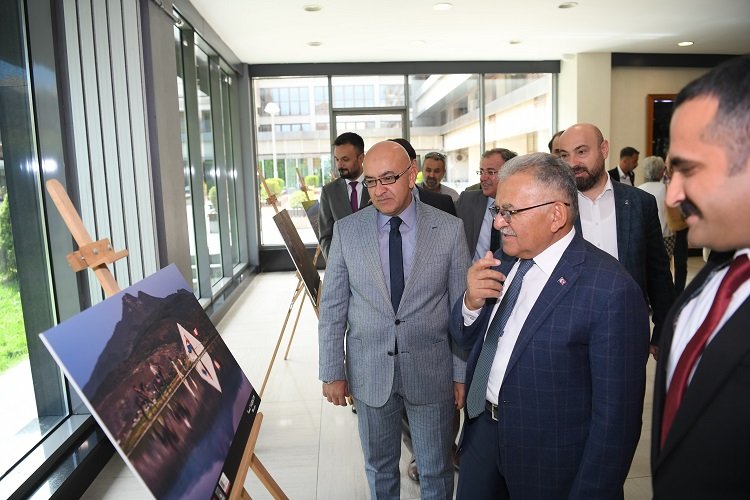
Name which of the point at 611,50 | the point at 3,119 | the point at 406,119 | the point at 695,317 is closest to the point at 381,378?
the point at 695,317

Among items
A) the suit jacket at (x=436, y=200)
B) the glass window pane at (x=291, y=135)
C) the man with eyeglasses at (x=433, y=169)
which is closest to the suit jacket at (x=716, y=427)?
the suit jacket at (x=436, y=200)

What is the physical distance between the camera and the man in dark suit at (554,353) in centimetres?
135

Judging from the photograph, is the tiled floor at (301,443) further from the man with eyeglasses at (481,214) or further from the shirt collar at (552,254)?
the shirt collar at (552,254)

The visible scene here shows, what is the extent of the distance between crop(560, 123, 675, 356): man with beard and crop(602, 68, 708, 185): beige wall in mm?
7593

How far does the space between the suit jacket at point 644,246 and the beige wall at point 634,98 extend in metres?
7.59

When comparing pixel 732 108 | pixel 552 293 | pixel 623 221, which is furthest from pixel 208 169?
pixel 732 108

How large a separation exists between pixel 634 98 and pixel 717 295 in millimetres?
9646

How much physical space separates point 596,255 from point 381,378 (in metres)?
0.94

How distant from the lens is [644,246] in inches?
90.9

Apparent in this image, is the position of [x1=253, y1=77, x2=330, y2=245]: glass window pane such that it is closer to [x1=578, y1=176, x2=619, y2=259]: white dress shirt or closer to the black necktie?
the black necktie

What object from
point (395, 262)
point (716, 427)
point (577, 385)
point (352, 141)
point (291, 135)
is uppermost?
point (291, 135)

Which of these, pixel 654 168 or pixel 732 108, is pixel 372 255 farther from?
pixel 654 168

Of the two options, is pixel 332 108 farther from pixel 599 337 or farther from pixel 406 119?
pixel 599 337

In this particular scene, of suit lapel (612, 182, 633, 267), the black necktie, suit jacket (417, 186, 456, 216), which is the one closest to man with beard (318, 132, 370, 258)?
suit jacket (417, 186, 456, 216)
